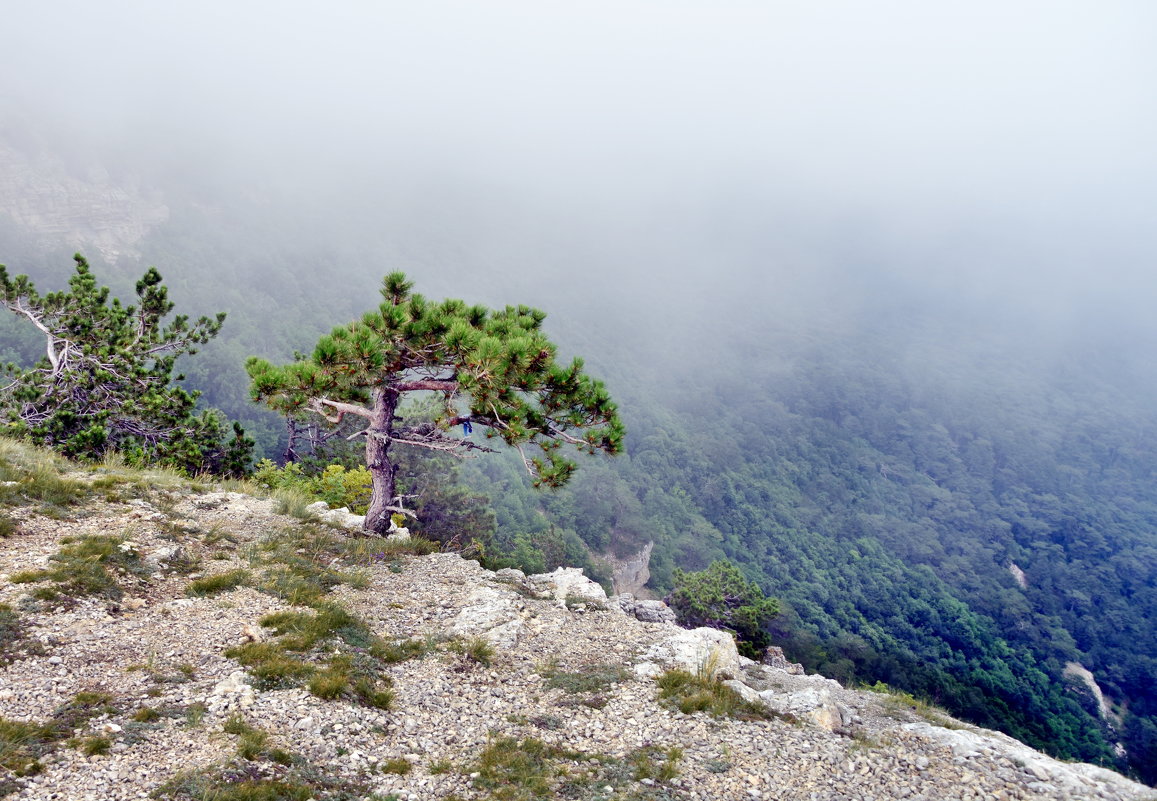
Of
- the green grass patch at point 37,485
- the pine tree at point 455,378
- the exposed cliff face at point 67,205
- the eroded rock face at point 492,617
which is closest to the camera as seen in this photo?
the eroded rock face at point 492,617

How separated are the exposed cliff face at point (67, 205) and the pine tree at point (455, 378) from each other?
584ft

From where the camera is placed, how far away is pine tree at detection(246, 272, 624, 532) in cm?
859

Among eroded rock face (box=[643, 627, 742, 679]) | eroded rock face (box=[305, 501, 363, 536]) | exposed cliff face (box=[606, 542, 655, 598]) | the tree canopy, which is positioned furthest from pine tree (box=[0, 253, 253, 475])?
exposed cliff face (box=[606, 542, 655, 598])

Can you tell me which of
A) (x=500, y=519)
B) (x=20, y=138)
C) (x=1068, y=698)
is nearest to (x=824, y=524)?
(x=1068, y=698)

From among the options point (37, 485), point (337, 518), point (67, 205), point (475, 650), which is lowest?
point (475, 650)

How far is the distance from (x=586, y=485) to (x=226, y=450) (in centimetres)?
10109

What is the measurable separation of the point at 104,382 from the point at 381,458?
31.5 ft

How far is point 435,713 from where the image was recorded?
20.1ft

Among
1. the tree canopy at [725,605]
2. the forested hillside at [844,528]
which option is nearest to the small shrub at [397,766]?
the tree canopy at [725,605]

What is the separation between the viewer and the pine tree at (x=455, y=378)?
8.59 meters

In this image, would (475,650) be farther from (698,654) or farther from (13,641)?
(13,641)

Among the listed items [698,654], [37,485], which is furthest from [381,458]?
[698,654]

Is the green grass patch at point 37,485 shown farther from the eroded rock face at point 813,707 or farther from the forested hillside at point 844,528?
the forested hillside at point 844,528

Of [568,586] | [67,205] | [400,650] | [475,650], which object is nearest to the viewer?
[400,650]
